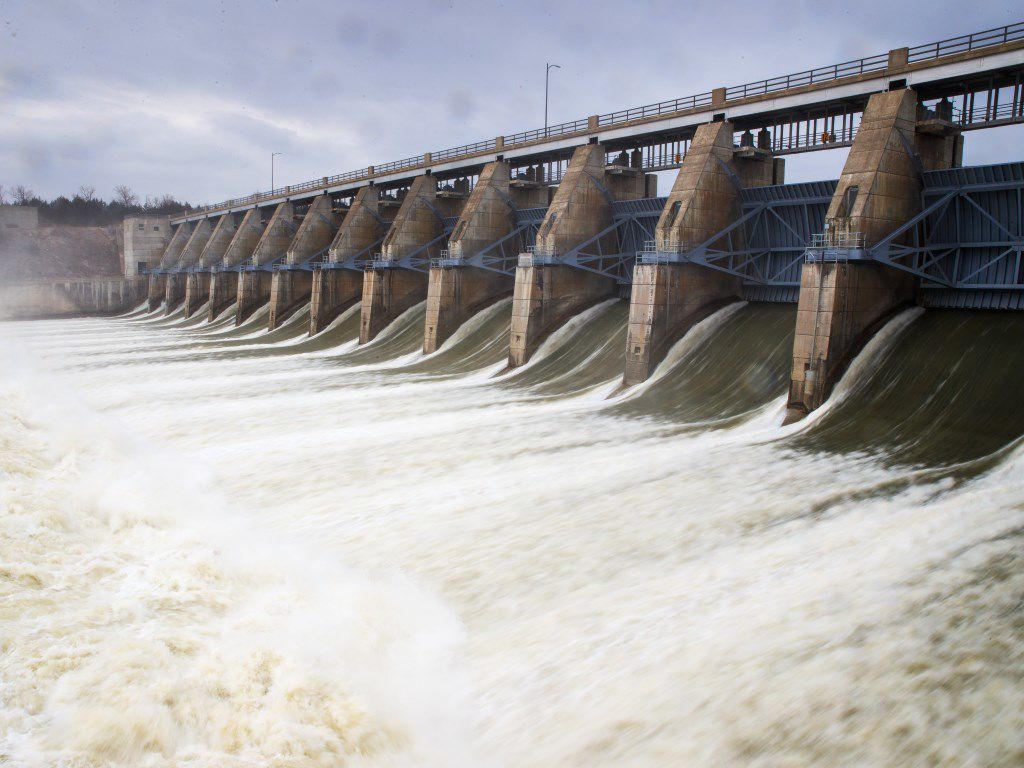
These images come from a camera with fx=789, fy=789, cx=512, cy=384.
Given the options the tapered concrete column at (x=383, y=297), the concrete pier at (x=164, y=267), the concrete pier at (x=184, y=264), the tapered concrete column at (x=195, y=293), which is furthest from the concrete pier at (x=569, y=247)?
the concrete pier at (x=164, y=267)

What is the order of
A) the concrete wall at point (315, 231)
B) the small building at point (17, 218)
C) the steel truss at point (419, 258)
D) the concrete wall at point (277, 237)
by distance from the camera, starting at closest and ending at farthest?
the steel truss at point (419, 258) < the concrete wall at point (315, 231) < the concrete wall at point (277, 237) < the small building at point (17, 218)

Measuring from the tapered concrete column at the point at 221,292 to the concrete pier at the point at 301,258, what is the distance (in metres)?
9.22

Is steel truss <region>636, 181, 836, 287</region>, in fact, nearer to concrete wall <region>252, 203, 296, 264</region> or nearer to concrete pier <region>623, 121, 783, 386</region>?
concrete pier <region>623, 121, 783, 386</region>

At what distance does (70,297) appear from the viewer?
67625 mm

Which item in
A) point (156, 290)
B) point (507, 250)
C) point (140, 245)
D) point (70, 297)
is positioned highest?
point (140, 245)

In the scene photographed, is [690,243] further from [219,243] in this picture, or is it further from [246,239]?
[219,243]

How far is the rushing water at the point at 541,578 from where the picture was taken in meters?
6.45

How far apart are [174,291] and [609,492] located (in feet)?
195

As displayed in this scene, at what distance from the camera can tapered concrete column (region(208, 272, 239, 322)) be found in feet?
174

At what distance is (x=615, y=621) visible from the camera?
8.48 m

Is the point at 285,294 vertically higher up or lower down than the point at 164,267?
lower down

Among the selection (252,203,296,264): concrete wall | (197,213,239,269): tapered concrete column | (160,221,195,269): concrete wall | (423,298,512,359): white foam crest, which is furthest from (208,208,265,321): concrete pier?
(423,298,512,359): white foam crest

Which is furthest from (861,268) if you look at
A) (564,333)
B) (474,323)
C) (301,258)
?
(301,258)

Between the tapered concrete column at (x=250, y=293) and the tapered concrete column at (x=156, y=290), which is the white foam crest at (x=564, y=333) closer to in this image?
the tapered concrete column at (x=250, y=293)
